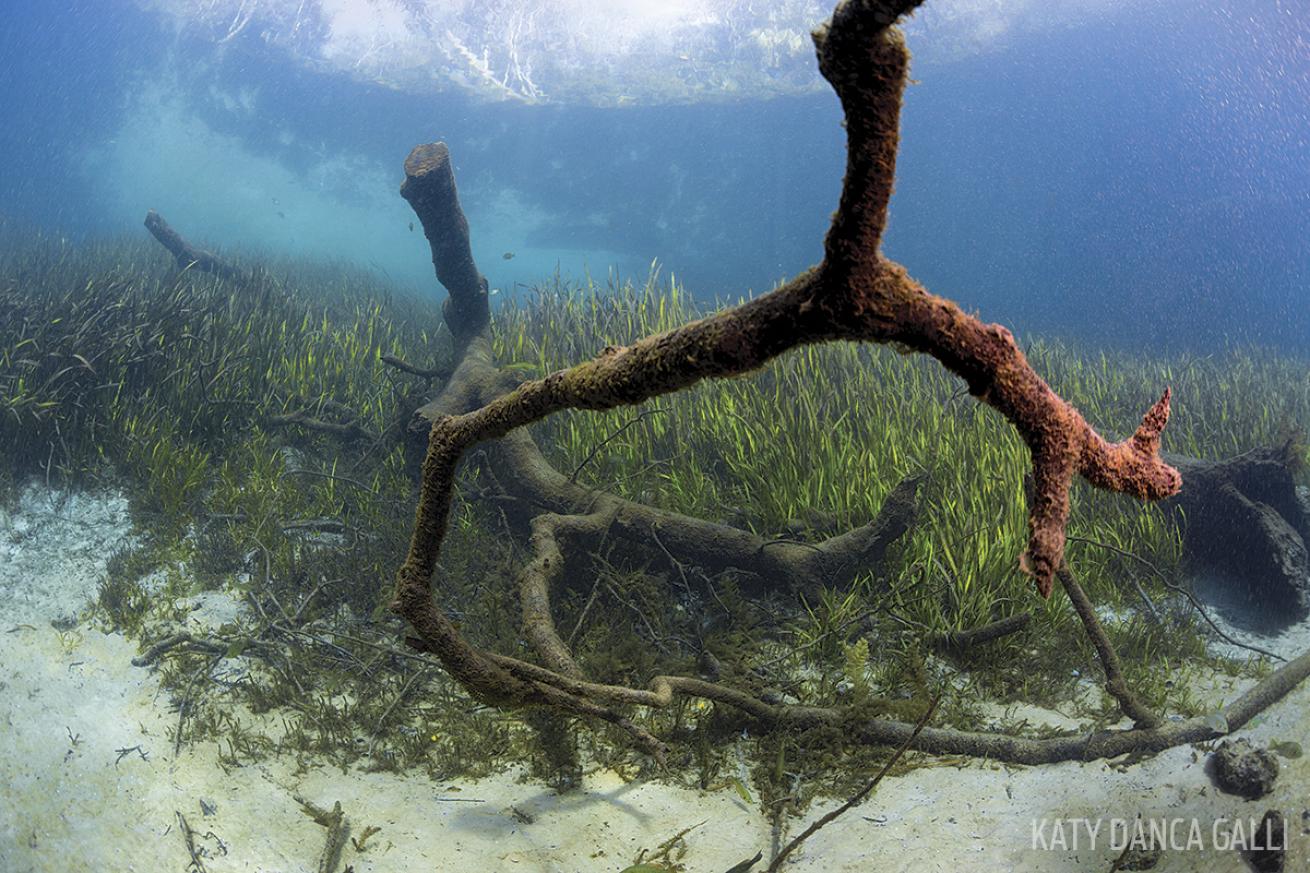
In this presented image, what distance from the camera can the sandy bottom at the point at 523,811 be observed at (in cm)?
267

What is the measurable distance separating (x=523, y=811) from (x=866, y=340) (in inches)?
116

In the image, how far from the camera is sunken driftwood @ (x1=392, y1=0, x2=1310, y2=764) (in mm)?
956

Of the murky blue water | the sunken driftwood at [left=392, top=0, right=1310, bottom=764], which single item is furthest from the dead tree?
the murky blue water

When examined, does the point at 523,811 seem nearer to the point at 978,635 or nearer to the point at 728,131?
the point at 978,635

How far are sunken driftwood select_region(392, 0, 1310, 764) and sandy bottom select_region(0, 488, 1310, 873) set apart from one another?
0.23m

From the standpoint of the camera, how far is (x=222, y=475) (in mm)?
5961

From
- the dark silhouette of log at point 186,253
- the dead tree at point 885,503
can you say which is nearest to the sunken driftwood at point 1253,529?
the dead tree at point 885,503

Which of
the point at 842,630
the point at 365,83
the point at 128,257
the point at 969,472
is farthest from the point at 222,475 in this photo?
the point at 365,83

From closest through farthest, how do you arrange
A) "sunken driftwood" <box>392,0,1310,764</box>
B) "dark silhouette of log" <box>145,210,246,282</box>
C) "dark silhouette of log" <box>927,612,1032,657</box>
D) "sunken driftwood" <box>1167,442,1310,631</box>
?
1. "sunken driftwood" <box>392,0,1310,764</box>
2. "dark silhouette of log" <box>927,612,1032,657</box>
3. "sunken driftwood" <box>1167,442,1310,631</box>
4. "dark silhouette of log" <box>145,210,246,282</box>

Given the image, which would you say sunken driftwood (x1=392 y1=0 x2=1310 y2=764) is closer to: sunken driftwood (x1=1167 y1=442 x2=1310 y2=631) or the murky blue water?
sunken driftwood (x1=1167 y1=442 x2=1310 y2=631)

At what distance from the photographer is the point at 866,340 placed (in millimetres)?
1188

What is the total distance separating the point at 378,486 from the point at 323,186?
209 feet

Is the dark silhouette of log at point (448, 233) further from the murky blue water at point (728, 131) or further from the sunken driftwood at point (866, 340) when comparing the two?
the murky blue water at point (728, 131)

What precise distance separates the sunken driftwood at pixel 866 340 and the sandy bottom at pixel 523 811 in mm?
232
